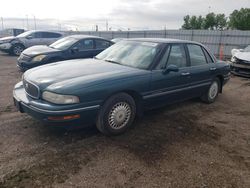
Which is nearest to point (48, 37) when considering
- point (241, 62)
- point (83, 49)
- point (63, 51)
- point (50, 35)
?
point (50, 35)

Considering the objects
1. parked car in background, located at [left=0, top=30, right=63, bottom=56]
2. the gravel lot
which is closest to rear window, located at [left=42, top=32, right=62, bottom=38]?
parked car in background, located at [left=0, top=30, right=63, bottom=56]

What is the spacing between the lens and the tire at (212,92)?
233 inches

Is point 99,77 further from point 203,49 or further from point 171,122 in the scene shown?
point 203,49

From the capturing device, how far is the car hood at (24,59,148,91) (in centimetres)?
352

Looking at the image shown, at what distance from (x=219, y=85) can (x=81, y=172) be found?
15.0ft

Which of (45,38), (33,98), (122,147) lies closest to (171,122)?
(122,147)

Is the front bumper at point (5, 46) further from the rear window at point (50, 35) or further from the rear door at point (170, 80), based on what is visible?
the rear door at point (170, 80)

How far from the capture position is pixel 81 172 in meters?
2.98

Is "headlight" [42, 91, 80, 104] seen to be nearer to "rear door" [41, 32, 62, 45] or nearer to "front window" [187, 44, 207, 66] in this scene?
"front window" [187, 44, 207, 66]

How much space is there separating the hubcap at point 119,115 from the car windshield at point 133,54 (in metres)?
0.83

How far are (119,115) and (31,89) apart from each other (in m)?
1.44

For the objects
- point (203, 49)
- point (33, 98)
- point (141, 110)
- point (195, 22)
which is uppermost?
point (195, 22)

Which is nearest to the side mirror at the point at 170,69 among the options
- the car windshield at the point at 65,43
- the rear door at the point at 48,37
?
the car windshield at the point at 65,43

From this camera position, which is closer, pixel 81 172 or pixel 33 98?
pixel 81 172
